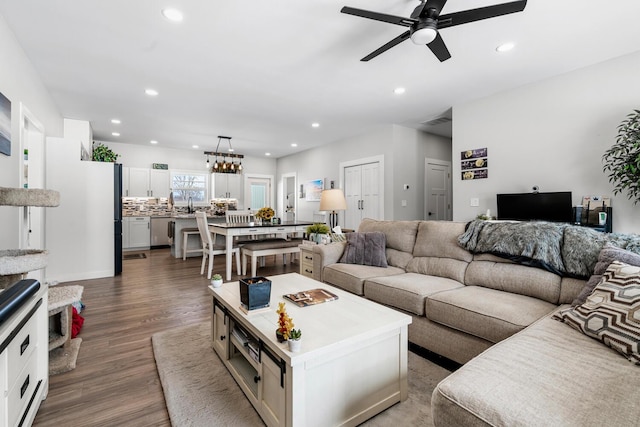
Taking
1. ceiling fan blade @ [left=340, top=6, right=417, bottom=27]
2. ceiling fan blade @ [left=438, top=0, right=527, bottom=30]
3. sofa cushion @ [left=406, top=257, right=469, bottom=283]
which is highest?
ceiling fan blade @ [left=340, top=6, right=417, bottom=27]

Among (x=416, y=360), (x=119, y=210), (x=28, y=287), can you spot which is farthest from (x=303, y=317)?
(x=119, y=210)

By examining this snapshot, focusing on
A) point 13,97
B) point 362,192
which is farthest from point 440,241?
point 13,97

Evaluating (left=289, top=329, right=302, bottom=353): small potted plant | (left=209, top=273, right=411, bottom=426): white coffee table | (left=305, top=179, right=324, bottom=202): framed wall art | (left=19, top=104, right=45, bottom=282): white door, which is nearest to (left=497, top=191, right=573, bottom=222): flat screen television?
(left=209, top=273, right=411, bottom=426): white coffee table

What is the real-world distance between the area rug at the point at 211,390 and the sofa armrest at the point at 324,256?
126cm

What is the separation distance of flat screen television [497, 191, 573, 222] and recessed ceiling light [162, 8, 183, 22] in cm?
402

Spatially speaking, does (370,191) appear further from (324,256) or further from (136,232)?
(136,232)

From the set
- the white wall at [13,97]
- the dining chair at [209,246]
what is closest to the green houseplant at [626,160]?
the dining chair at [209,246]

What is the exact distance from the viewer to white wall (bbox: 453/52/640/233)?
3068 millimetres

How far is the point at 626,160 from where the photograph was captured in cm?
274

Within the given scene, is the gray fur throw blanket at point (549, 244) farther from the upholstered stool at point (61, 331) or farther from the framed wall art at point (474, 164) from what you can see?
the upholstered stool at point (61, 331)

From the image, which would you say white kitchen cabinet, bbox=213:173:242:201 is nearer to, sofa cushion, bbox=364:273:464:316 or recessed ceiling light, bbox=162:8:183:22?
recessed ceiling light, bbox=162:8:183:22

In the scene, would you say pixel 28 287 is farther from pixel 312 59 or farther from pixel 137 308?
pixel 312 59

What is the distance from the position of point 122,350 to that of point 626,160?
4.62 metres

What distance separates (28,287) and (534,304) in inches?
107
